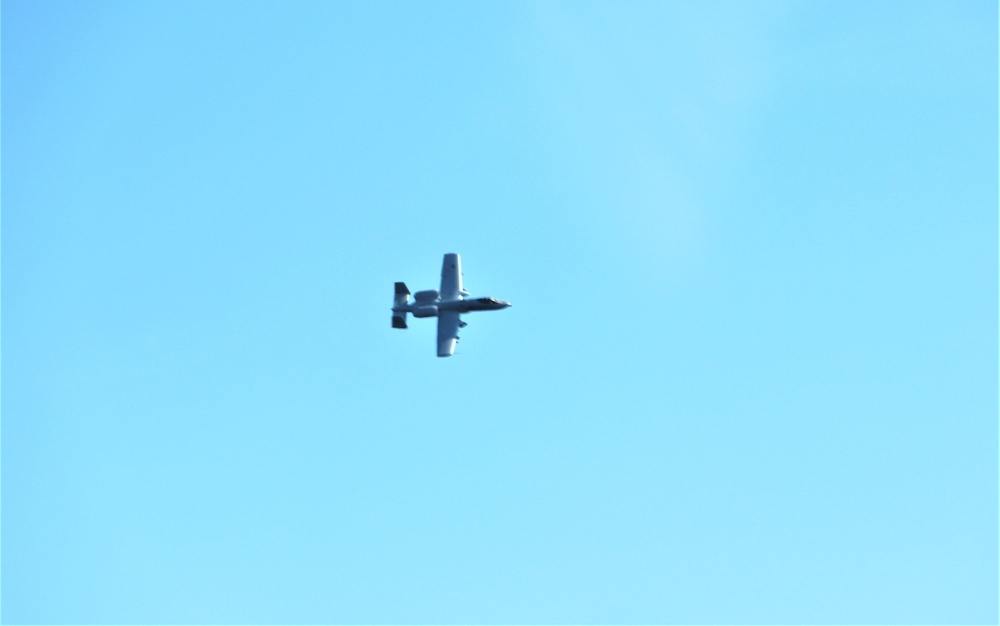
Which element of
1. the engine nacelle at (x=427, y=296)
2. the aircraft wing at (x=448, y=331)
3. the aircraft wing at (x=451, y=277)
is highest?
the aircraft wing at (x=451, y=277)

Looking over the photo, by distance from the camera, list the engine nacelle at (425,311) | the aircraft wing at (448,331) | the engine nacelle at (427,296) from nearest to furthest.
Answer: the aircraft wing at (448,331), the engine nacelle at (425,311), the engine nacelle at (427,296)

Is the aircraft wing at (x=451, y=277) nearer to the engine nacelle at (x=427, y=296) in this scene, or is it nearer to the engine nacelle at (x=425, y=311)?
the engine nacelle at (x=427, y=296)

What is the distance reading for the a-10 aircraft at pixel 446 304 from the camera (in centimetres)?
13250

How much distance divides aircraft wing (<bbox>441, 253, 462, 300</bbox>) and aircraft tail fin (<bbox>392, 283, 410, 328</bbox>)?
490 cm

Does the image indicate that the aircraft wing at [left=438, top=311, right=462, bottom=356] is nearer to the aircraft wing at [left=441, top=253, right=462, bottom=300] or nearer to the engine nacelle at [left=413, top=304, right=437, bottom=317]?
the engine nacelle at [left=413, top=304, right=437, bottom=317]

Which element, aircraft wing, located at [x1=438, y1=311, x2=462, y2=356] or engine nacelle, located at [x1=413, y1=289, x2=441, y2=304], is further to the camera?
engine nacelle, located at [x1=413, y1=289, x2=441, y2=304]

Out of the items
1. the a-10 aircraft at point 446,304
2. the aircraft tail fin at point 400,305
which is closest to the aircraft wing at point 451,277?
the a-10 aircraft at point 446,304

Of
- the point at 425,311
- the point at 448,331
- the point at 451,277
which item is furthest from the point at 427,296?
the point at 448,331

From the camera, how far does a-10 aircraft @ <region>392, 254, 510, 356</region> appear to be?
13250 cm

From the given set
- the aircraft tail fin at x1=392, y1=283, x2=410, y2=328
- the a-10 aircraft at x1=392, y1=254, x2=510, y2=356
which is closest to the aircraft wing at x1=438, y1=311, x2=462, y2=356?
the a-10 aircraft at x1=392, y1=254, x2=510, y2=356

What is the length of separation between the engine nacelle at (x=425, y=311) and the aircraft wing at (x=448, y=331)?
886mm

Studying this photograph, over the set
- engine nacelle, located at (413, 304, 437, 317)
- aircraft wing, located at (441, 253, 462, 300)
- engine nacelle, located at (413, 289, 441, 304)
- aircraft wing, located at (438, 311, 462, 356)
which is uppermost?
aircraft wing, located at (441, 253, 462, 300)

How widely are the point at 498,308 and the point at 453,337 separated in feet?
22.2

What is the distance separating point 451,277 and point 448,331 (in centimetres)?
761
